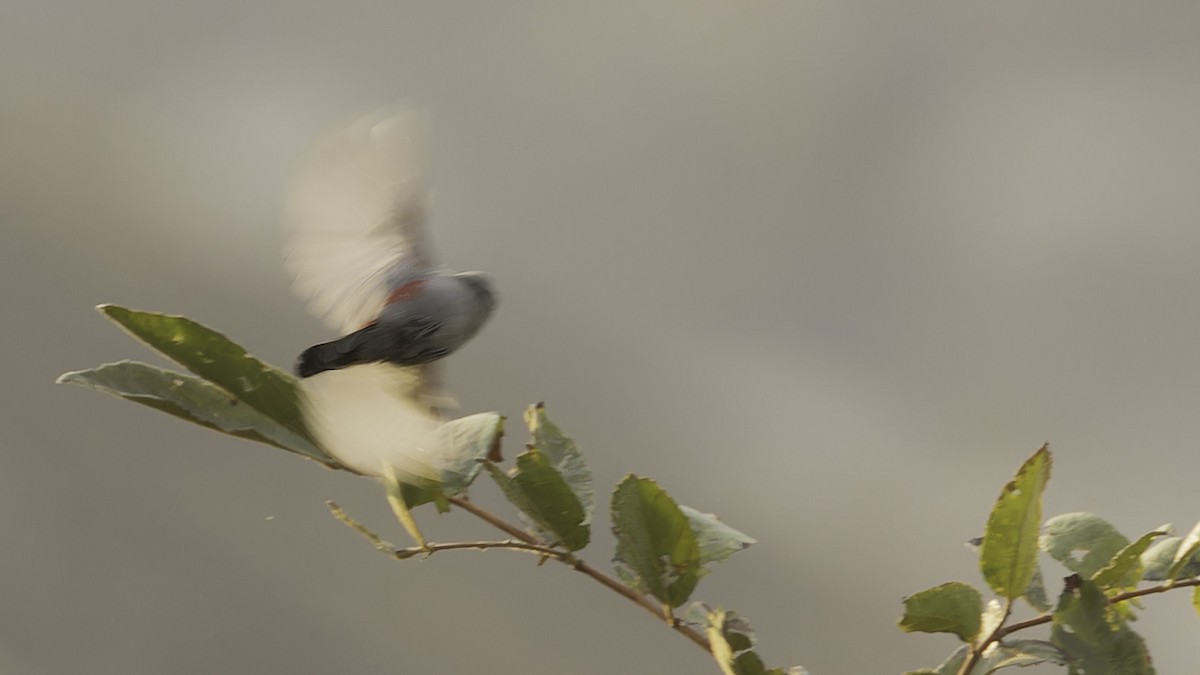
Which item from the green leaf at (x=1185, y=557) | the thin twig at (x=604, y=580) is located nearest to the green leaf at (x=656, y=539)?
the thin twig at (x=604, y=580)

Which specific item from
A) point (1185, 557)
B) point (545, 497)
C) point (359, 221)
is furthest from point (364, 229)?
point (1185, 557)

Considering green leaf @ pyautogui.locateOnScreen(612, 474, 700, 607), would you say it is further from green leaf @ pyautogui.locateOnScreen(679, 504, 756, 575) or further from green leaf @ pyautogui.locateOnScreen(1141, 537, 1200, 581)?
green leaf @ pyautogui.locateOnScreen(1141, 537, 1200, 581)

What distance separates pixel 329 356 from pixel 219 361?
0.15ft

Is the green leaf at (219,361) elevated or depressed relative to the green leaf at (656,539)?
elevated

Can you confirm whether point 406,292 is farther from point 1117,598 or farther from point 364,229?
point 1117,598

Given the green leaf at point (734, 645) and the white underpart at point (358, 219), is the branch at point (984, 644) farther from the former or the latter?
the white underpart at point (358, 219)

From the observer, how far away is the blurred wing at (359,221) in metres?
0.26

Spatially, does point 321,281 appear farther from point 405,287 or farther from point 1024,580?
point 1024,580

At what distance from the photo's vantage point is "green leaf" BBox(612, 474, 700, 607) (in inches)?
7.8

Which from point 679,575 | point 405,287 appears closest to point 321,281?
point 405,287

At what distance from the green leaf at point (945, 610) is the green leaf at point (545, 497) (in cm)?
7

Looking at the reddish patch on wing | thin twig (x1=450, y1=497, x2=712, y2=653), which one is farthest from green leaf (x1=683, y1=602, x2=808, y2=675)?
the reddish patch on wing

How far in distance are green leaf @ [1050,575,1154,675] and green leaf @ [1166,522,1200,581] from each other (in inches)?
1.2

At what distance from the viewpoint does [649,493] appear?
0.20 meters
